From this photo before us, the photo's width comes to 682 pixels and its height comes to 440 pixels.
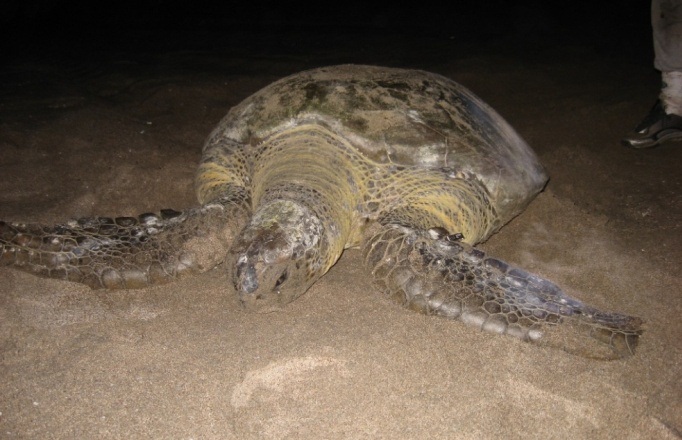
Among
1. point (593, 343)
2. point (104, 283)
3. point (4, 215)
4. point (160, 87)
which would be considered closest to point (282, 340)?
point (104, 283)

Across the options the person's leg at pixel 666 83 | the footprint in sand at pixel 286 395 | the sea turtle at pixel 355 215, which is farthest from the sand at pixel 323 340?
the person's leg at pixel 666 83

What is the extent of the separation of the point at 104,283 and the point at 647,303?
251 centimetres

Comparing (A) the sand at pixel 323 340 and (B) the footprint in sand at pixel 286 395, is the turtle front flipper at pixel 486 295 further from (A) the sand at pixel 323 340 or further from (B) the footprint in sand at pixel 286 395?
(B) the footprint in sand at pixel 286 395

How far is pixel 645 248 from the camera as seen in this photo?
267 centimetres

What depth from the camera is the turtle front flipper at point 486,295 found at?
1.85 m

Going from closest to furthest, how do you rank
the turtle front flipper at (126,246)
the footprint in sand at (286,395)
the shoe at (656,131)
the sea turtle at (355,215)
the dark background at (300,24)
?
the footprint in sand at (286,395)
the sea turtle at (355,215)
the turtle front flipper at (126,246)
the shoe at (656,131)
the dark background at (300,24)

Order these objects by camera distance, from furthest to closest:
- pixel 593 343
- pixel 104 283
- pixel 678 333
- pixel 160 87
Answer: pixel 160 87
pixel 104 283
pixel 678 333
pixel 593 343

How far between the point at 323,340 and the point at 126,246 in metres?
1.15

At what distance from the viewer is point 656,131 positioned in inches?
160

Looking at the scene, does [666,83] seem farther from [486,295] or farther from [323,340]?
[323,340]

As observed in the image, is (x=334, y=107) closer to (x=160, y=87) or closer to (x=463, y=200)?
(x=463, y=200)

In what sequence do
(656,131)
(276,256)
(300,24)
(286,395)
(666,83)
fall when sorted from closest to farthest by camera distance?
(286,395) < (276,256) < (656,131) < (666,83) < (300,24)

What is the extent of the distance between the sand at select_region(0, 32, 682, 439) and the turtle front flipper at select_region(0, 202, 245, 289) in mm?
69

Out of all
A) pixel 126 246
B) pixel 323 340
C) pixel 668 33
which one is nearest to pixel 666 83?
pixel 668 33
